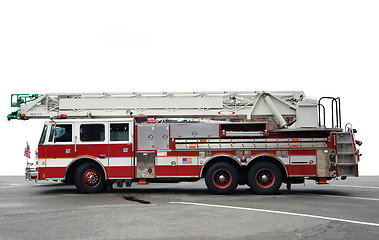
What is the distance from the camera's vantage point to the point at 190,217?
8.31 m

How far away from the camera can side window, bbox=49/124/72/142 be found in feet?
42.4

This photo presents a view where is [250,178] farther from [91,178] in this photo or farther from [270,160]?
[91,178]

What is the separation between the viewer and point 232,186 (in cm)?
1231

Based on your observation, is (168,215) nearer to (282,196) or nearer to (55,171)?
(282,196)

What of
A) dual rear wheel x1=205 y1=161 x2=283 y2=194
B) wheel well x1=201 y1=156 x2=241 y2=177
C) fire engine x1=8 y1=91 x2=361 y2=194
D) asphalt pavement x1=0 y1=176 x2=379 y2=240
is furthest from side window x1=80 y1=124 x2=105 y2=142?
dual rear wheel x1=205 y1=161 x2=283 y2=194

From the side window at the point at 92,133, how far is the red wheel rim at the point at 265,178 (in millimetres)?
5255

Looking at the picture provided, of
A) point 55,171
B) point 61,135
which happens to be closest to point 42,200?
point 55,171

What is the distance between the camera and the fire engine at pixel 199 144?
12.4 meters

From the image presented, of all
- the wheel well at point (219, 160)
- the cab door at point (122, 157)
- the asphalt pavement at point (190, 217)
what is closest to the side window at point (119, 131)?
the cab door at point (122, 157)

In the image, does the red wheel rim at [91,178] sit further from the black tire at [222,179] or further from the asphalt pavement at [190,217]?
the black tire at [222,179]

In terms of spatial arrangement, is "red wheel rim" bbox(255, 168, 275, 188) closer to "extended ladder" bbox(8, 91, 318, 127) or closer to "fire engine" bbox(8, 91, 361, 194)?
"fire engine" bbox(8, 91, 361, 194)

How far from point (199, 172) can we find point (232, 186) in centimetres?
115

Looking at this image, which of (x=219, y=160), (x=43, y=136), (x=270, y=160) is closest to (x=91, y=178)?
(x=43, y=136)

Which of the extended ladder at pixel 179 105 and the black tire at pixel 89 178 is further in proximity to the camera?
the extended ladder at pixel 179 105
